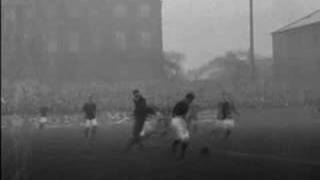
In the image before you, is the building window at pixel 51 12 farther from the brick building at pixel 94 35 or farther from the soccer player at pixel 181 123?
the soccer player at pixel 181 123

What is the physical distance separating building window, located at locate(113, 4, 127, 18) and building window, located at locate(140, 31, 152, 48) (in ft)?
7.92

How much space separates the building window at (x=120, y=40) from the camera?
54562 mm

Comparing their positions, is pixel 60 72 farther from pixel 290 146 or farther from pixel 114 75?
pixel 290 146

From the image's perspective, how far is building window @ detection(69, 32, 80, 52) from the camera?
175ft

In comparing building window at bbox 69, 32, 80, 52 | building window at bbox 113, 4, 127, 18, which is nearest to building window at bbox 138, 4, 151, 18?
building window at bbox 113, 4, 127, 18

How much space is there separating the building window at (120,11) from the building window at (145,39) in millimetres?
2415

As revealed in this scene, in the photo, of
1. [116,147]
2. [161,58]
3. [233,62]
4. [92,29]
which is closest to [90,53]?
[92,29]

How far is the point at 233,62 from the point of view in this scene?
43750 mm

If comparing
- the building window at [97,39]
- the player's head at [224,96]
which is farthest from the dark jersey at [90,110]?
the building window at [97,39]

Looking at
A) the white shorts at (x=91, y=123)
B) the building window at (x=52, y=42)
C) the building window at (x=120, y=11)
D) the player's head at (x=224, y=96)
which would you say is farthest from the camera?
the building window at (x=120, y=11)

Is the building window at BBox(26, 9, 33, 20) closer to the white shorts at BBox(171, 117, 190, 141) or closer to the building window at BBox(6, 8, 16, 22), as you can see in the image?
the building window at BBox(6, 8, 16, 22)

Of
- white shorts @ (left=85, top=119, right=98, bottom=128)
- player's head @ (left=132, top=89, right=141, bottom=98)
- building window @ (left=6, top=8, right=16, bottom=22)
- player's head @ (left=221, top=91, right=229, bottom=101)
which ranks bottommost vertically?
white shorts @ (left=85, top=119, right=98, bottom=128)

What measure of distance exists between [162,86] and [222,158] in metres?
21.0

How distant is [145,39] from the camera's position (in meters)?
55.5
